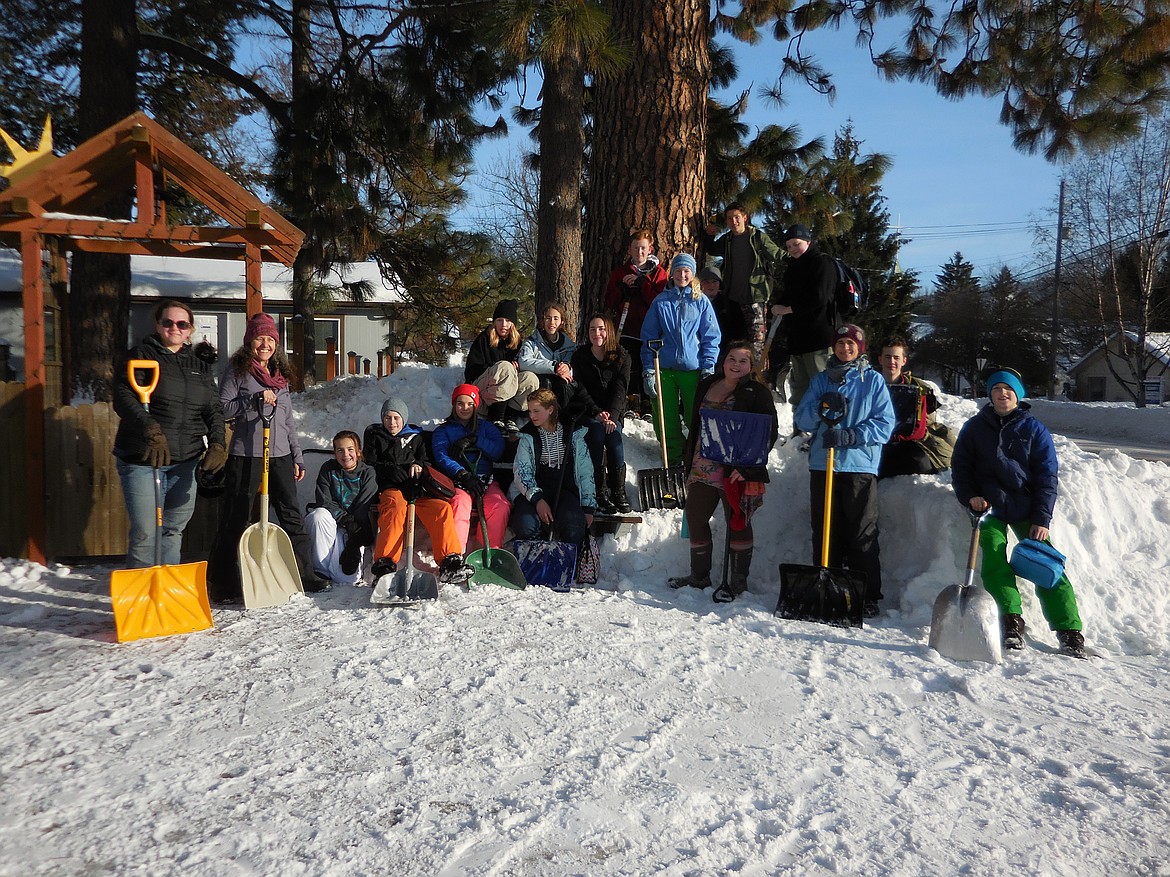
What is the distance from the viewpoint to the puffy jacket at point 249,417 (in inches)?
211

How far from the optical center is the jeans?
4996 millimetres

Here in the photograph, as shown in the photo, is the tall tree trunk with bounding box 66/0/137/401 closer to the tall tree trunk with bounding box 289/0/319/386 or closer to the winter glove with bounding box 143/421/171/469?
the tall tree trunk with bounding box 289/0/319/386

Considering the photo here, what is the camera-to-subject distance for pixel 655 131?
26.5ft

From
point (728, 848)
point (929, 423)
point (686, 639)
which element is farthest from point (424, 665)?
point (929, 423)

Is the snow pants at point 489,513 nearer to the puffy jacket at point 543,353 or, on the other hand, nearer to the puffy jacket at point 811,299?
the puffy jacket at point 543,353

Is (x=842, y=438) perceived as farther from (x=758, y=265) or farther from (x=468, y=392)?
(x=468, y=392)

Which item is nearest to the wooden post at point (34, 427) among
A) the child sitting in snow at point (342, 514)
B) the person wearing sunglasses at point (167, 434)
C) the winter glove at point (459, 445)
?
the person wearing sunglasses at point (167, 434)

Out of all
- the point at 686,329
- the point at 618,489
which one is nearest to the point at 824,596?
the point at 618,489

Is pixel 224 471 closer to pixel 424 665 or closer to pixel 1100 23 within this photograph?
pixel 424 665

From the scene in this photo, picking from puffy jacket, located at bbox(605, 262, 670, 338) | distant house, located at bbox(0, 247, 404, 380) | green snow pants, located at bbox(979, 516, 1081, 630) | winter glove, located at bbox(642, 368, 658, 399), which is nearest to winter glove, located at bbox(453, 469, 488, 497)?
winter glove, located at bbox(642, 368, 658, 399)

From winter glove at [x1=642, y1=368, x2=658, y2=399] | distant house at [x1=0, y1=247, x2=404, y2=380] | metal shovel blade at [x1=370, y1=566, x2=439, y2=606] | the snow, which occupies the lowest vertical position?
the snow

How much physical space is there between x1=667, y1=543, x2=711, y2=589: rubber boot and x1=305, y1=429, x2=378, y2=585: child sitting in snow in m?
2.26

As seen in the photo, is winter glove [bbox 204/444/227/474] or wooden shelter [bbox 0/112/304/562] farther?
wooden shelter [bbox 0/112/304/562]

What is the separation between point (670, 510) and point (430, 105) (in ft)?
23.0
